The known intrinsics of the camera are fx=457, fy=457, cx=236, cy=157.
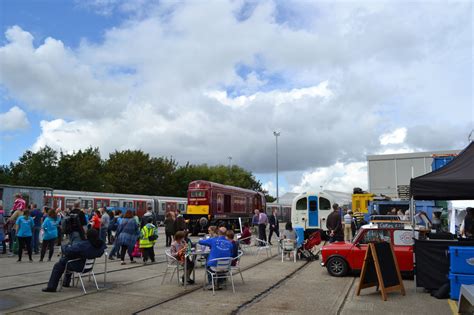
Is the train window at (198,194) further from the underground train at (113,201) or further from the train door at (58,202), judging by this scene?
the train door at (58,202)

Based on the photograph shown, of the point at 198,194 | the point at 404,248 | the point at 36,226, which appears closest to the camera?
the point at 404,248

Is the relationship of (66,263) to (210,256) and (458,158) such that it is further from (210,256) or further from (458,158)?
(458,158)

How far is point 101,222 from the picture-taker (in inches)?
684

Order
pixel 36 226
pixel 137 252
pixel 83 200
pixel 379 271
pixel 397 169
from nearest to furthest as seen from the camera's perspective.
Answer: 1. pixel 379 271
2. pixel 137 252
3. pixel 36 226
4. pixel 397 169
5. pixel 83 200

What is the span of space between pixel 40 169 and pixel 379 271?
4396 cm

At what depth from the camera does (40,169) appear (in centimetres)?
4622

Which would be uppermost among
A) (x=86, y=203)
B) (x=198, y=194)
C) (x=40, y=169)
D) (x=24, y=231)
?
(x=40, y=169)

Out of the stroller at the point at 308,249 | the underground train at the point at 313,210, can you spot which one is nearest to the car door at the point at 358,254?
the stroller at the point at 308,249

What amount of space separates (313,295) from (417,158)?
20.4 m

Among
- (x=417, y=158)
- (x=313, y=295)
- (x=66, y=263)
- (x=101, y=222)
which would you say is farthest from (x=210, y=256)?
(x=417, y=158)

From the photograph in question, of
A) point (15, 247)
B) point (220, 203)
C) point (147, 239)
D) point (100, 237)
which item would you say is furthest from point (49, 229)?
point (220, 203)

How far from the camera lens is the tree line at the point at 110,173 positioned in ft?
154

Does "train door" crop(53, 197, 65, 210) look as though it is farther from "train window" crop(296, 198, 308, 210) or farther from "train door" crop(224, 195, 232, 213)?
"train window" crop(296, 198, 308, 210)

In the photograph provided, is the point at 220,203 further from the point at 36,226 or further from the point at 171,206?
the point at 36,226
